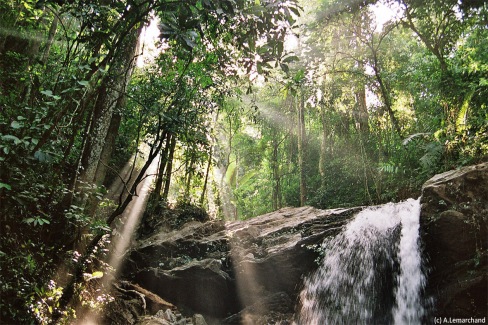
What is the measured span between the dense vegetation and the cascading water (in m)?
2.47

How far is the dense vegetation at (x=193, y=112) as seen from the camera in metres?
3.51

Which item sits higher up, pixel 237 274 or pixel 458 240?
pixel 458 240

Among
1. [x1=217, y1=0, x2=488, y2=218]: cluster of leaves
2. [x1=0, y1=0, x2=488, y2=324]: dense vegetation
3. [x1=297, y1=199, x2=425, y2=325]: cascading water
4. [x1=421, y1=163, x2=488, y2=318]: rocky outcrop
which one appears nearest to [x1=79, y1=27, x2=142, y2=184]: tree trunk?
[x1=0, y1=0, x2=488, y2=324]: dense vegetation

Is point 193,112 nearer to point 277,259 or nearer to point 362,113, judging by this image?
point 277,259

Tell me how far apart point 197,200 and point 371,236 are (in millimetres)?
8899

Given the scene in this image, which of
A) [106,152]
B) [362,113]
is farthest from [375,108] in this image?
[106,152]

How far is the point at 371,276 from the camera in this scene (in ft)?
22.6

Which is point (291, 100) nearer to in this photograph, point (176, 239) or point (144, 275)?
point (176, 239)

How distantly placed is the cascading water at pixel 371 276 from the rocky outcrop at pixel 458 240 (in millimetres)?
325

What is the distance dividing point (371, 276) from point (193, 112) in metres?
5.04

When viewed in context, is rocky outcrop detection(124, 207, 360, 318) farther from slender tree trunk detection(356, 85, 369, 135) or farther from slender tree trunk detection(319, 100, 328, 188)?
slender tree trunk detection(356, 85, 369, 135)

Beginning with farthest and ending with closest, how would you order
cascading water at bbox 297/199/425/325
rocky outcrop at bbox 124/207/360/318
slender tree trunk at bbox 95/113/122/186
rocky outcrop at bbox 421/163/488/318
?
1. rocky outcrop at bbox 124/207/360/318
2. cascading water at bbox 297/199/425/325
3. rocky outcrop at bbox 421/163/488/318
4. slender tree trunk at bbox 95/113/122/186

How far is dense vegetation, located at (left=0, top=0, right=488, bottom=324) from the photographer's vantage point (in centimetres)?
351

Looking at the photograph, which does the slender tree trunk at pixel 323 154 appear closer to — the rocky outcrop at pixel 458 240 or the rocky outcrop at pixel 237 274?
the rocky outcrop at pixel 237 274
